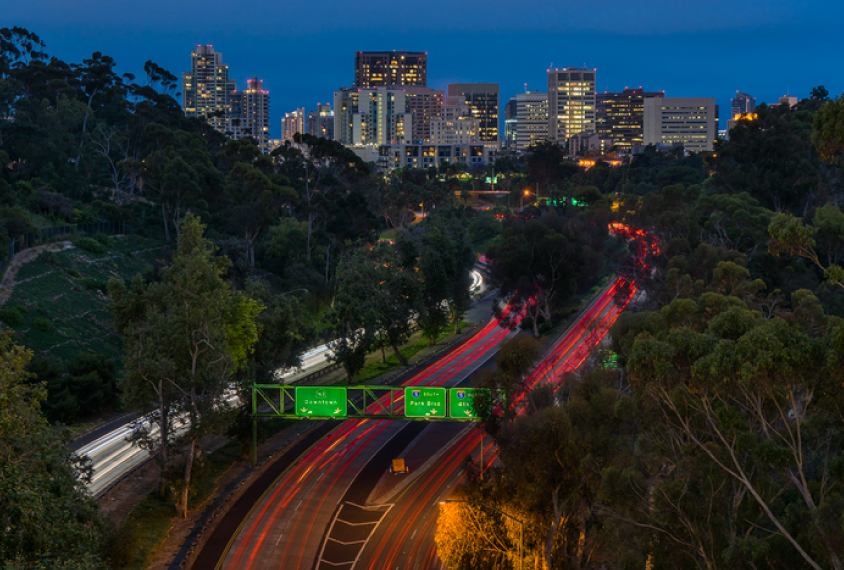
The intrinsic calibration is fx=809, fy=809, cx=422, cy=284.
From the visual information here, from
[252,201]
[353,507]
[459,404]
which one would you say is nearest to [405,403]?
[459,404]

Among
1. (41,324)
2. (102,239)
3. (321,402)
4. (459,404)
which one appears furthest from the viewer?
(102,239)

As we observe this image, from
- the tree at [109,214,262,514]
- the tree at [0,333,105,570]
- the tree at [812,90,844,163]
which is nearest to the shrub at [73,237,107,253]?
the tree at [109,214,262,514]

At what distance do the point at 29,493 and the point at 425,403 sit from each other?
26.4 m

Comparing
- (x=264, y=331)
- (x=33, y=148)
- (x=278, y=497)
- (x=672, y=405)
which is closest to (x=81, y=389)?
(x=264, y=331)

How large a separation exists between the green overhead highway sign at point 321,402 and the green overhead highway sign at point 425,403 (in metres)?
3.59

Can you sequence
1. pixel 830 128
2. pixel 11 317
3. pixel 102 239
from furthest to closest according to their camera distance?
pixel 102 239, pixel 11 317, pixel 830 128

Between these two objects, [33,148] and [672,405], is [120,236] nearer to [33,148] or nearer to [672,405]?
[33,148]

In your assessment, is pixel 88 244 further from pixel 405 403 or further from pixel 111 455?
pixel 405 403

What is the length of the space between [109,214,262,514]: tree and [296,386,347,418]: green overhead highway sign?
3988 millimetres

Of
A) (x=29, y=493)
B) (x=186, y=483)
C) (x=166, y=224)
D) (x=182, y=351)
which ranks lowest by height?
(x=186, y=483)

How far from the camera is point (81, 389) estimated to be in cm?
5244

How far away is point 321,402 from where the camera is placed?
42.8 metres

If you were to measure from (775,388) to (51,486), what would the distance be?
19.2m

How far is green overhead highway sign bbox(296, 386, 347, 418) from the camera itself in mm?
42656
